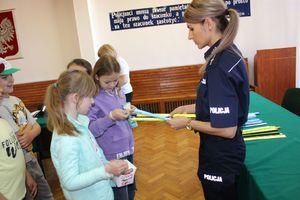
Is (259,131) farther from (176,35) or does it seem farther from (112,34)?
(112,34)

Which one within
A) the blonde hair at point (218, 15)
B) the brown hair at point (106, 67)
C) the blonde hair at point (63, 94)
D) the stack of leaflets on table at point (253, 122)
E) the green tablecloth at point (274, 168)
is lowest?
the green tablecloth at point (274, 168)

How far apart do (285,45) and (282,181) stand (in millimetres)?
5031

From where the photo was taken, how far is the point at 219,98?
49.6 inches

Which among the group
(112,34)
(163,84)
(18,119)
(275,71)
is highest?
(112,34)

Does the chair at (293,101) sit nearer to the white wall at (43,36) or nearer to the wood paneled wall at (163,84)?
the wood paneled wall at (163,84)

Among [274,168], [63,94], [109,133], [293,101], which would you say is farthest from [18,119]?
[293,101]

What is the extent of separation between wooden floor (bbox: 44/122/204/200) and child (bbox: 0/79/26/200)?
1.49m

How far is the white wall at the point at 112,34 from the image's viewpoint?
5.46m

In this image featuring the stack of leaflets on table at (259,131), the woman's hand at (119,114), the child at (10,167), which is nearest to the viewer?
the child at (10,167)

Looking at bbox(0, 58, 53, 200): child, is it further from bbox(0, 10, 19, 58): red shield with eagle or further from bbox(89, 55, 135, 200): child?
bbox(0, 10, 19, 58): red shield with eagle

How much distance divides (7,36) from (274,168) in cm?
596

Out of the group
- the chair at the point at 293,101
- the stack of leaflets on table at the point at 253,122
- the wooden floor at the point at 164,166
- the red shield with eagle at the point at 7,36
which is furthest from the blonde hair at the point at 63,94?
the red shield with eagle at the point at 7,36

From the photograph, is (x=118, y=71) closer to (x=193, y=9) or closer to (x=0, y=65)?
(x=193, y=9)

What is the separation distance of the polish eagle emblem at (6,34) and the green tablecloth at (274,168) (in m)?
5.60
